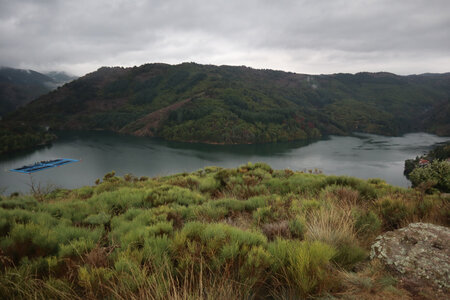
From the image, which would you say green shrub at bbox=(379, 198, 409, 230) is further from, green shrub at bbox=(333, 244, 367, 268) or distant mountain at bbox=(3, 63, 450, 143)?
distant mountain at bbox=(3, 63, 450, 143)

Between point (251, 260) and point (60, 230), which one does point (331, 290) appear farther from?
point (60, 230)

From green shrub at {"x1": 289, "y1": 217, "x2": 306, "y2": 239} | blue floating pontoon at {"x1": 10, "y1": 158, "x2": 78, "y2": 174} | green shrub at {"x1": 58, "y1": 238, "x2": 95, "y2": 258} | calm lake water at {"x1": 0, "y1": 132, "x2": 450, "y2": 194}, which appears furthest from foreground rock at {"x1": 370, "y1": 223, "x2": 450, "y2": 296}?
blue floating pontoon at {"x1": 10, "y1": 158, "x2": 78, "y2": 174}

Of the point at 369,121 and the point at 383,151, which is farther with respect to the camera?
the point at 369,121

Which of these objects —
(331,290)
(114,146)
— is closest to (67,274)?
(331,290)

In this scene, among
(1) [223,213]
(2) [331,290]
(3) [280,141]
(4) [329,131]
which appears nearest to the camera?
(2) [331,290]

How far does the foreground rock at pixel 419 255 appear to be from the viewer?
2.18 meters

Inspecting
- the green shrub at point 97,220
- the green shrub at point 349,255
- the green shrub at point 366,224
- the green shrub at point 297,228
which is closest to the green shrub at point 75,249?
the green shrub at point 97,220

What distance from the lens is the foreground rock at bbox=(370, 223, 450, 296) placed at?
218 centimetres

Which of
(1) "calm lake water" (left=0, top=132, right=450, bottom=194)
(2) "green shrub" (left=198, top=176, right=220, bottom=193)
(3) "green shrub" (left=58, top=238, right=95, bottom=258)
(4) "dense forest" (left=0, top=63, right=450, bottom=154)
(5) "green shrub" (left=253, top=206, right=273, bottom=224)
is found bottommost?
(1) "calm lake water" (left=0, top=132, right=450, bottom=194)

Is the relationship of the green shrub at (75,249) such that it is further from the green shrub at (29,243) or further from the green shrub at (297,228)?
the green shrub at (297,228)

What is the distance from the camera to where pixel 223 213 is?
4465 mm

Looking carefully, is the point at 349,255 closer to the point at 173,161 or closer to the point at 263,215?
the point at 263,215

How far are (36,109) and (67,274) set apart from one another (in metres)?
204

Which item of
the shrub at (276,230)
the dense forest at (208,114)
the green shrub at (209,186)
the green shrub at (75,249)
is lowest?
the green shrub at (209,186)
